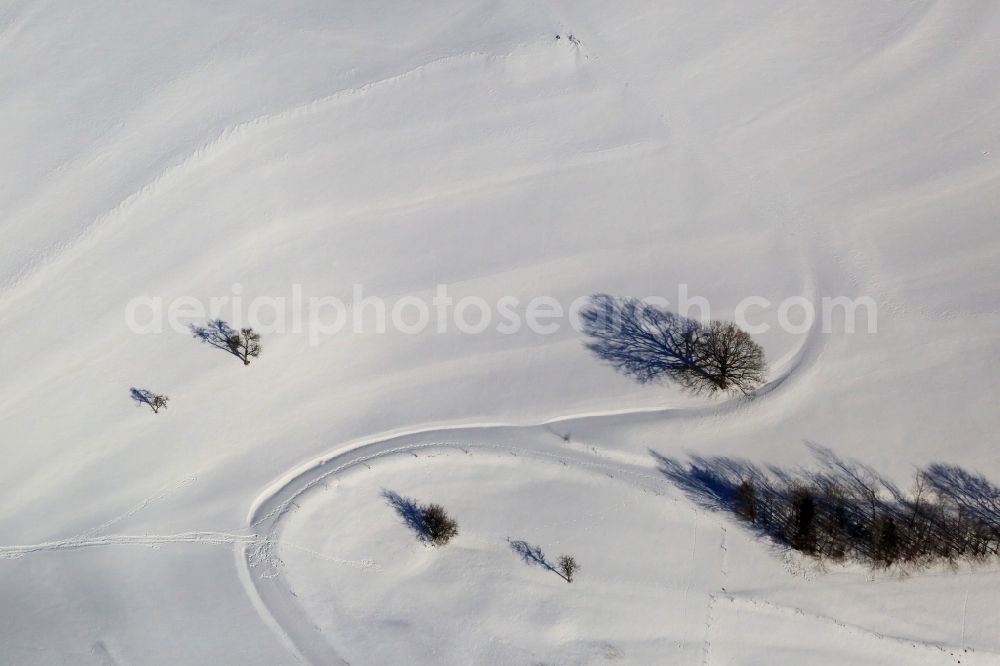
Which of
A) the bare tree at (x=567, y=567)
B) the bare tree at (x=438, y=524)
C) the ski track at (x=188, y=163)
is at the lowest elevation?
the bare tree at (x=567, y=567)

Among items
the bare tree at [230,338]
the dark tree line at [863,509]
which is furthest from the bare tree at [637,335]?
the bare tree at [230,338]

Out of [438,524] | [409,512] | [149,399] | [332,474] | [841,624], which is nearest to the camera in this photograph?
[841,624]

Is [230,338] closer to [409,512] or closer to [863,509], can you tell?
[409,512]

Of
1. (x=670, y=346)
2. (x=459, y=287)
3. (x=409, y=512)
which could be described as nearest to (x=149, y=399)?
(x=409, y=512)

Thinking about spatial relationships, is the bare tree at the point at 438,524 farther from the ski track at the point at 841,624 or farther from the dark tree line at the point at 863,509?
the ski track at the point at 841,624

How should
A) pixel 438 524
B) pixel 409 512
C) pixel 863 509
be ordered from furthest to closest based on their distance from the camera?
1. pixel 409 512
2. pixel 438 524
3. pixel 863 509

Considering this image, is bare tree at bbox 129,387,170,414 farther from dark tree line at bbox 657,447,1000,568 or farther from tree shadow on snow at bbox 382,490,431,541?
dark tree line at bbox 657,447,1000,568

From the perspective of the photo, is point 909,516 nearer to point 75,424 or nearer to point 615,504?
point 615,504
